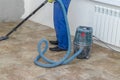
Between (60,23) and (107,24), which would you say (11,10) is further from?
(107,24)

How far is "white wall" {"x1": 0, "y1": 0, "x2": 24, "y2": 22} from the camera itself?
4466mm

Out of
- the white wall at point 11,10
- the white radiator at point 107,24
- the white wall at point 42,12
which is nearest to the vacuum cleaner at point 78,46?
the white radiator at point 107,24

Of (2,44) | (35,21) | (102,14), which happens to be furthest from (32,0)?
(102,14)

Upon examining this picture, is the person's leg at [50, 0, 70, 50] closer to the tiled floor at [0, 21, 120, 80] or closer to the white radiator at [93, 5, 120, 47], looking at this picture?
the tiled floor at [0, 21, 120, 80]

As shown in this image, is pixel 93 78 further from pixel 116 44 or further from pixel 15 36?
pixel 15 36

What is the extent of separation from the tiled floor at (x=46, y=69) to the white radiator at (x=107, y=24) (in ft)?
0.62

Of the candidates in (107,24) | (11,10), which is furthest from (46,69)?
(11,10)

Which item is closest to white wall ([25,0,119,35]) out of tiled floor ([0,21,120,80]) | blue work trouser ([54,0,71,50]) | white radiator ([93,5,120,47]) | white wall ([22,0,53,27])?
white wall ([22,0,53,27])

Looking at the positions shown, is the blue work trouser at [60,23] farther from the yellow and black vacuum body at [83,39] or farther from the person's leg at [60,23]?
the yellow and black vacuum body at [83,39]

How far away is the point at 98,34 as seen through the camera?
3373 millimetres

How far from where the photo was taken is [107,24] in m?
3.20

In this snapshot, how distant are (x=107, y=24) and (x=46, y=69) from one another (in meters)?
1.14

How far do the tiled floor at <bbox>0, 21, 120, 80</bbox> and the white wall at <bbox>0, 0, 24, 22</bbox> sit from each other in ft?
3.31

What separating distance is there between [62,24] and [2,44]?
3.26 ft
